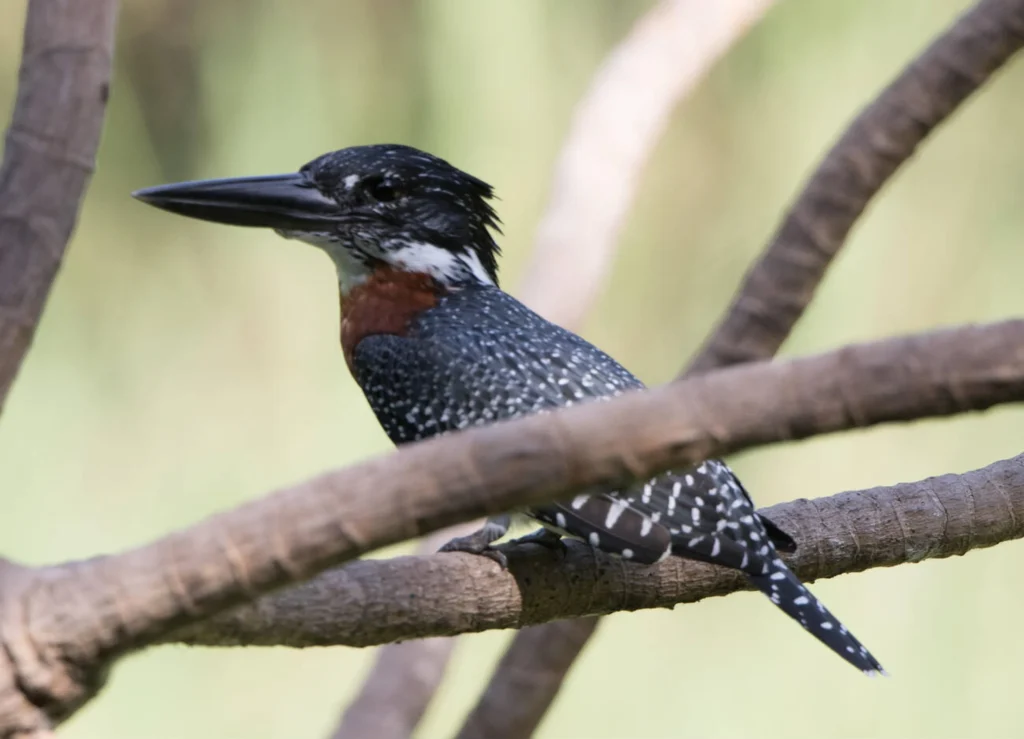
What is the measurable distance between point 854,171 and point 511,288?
4.07ft

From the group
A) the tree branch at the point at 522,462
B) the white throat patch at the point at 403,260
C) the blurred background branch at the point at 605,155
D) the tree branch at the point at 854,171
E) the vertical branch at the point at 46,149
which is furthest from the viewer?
the blurred background branch at the point at 605,155

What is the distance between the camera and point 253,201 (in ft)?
5.56

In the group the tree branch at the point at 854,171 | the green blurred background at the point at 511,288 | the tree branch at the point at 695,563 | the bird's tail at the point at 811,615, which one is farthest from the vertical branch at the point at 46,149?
the green blurred background at the point at 511,288

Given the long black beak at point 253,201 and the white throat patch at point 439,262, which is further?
the white throat patch at point 439,262

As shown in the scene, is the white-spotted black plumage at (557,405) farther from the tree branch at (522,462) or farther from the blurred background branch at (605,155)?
the tree branch at (522,462)

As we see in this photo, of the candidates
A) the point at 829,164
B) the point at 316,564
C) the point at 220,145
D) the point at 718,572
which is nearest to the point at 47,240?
the point at 316,564

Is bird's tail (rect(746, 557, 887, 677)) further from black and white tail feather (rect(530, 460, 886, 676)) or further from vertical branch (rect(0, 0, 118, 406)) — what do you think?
vertical branch (rect(0, 0, 118, 406))

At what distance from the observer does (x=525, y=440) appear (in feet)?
2.54

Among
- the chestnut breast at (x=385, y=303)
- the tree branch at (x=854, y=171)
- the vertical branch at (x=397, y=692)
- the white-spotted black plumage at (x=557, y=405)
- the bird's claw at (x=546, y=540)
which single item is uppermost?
the tree branch at (x=854, y=171)

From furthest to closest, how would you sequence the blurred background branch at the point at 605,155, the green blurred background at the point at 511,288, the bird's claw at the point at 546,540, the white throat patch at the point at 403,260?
the green blurred background at the point at 511,288
the blurred background branch at the point at 605,155
the white throat patch at the point at 403,260
the bird's claw at the point at 546,540

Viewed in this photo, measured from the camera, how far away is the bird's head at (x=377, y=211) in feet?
5.65

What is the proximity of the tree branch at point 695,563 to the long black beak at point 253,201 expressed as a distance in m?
0.56

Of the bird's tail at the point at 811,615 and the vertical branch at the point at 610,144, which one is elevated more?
the vertical branch at the point at 610,144

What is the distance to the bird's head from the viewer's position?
1724 millimetres
